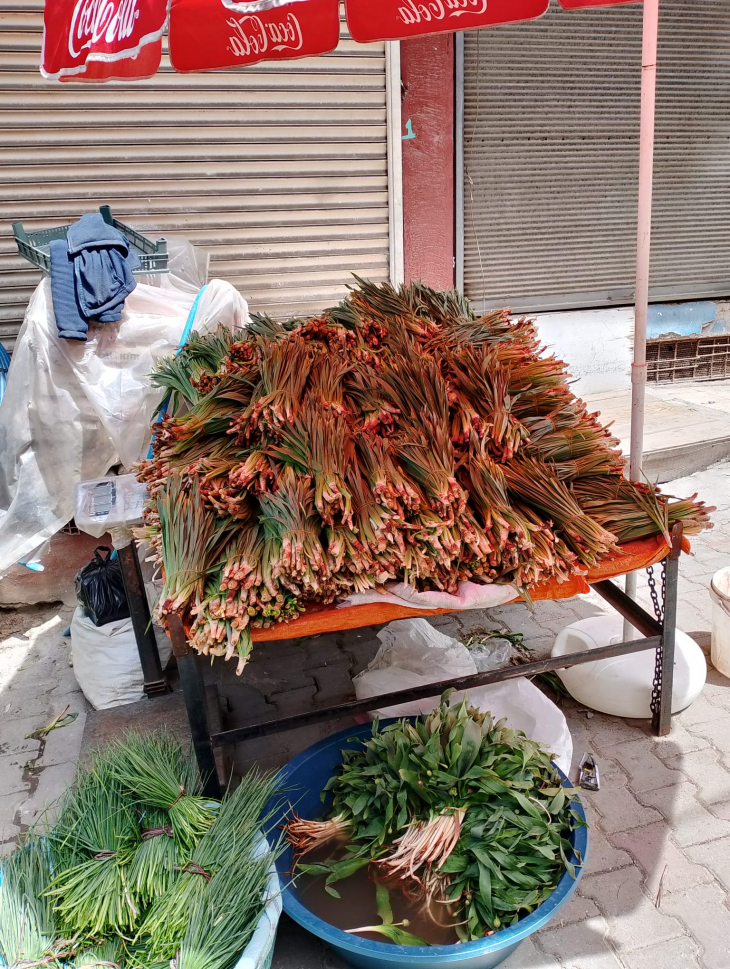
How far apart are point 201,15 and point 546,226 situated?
14.2 feet

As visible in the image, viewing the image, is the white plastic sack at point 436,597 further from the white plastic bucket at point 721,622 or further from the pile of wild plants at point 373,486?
the white plastic bucket at point 721,622

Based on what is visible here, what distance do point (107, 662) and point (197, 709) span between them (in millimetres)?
1185

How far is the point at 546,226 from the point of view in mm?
6043

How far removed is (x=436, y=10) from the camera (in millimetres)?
2086

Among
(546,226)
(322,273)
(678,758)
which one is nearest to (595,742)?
(678,758)

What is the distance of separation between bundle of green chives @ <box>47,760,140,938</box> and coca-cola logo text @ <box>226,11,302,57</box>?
230 centimetres

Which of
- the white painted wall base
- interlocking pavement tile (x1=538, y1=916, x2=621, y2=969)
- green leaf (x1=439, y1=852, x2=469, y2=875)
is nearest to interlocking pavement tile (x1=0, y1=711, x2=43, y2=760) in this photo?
green leaf (x1=439, y1=852, x2=469, y2=875)

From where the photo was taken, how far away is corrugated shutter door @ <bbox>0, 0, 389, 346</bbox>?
4133 millimetres

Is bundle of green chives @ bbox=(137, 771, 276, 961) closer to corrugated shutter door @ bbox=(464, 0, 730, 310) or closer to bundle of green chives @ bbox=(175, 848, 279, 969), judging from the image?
bundle of green chives @ bbox=(175, 848, 279, 969)

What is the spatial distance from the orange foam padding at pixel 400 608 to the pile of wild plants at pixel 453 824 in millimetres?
371

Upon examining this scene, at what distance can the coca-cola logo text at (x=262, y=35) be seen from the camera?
2287 millimetres

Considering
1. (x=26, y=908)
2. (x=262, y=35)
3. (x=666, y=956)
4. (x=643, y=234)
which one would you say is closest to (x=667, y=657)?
(x=666, y=956)

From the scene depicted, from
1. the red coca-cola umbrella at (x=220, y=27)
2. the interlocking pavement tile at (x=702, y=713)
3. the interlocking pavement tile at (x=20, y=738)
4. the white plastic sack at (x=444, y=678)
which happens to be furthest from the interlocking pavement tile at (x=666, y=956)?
the red coca-cola umbrella at (x=220, y=27)

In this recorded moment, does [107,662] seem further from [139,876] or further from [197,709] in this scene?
[139,876]
